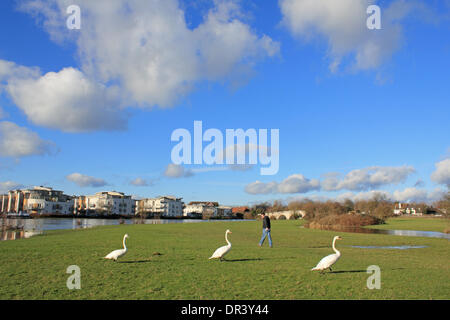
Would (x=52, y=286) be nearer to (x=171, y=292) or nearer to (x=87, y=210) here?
(x=171, y=292)

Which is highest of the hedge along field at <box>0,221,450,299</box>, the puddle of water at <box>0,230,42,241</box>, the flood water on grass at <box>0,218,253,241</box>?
the hedge along field at <box>0,221,450,299</box>

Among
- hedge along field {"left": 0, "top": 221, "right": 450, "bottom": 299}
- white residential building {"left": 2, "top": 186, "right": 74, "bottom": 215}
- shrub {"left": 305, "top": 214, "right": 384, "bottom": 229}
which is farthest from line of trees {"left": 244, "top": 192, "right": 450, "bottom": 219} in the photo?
white residential building {"left": 2, "top": 186, "right": 74, "bottom": 215}

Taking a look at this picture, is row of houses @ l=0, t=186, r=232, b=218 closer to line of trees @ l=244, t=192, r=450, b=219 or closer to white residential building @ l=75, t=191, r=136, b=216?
white residential building @ l=75, t=191, r=136, b=216

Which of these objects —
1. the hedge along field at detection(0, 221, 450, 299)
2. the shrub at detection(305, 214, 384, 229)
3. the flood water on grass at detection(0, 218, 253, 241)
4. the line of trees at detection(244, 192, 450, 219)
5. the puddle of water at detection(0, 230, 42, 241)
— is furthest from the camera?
the shrub at detection(305, 214, 384, 229)

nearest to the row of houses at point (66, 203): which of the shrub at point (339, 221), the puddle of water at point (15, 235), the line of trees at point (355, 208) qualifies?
the line of trees at point (355, 208)

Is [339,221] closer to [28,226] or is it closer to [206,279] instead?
[206,279]

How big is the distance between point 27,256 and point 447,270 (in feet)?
69.4

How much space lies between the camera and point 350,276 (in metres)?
12.3

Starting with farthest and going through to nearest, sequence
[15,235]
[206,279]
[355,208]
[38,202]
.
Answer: [38,202] < [355,208] < [15,235] < [206,279]

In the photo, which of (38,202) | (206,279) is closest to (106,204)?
(38,202)

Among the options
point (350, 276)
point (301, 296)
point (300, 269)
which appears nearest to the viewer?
point (301, 296)
